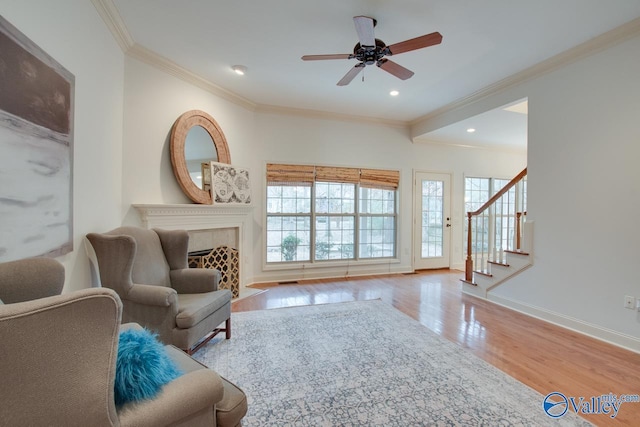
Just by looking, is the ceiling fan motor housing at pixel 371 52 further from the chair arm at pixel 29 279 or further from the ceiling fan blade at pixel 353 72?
the chair arm at pixel 29 279

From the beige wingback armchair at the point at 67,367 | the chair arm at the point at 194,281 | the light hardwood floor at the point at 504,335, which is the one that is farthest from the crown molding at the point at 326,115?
the beige wingback armchair at the point at 67,367

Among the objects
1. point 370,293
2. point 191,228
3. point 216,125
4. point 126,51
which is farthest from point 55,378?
point 370,293

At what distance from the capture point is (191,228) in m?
3.29

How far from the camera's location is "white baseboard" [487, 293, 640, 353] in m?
2.49

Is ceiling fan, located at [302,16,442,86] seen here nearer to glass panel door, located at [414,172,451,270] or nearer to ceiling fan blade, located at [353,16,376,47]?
ceiling fan blade, located at [353,16,376,47]

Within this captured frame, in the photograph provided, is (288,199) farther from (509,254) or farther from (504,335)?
(504,335)

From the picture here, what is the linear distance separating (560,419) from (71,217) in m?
3.22

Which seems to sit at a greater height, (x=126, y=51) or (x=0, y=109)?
(x=126, y=51)

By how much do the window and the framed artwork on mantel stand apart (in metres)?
0.55

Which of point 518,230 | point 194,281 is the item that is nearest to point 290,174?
point 194,281

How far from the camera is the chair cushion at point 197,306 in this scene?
6.49 feet

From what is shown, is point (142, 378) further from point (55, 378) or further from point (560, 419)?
point (560, 419)

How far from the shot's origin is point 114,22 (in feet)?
7.75

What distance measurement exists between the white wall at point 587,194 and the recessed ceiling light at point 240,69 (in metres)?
3.29
